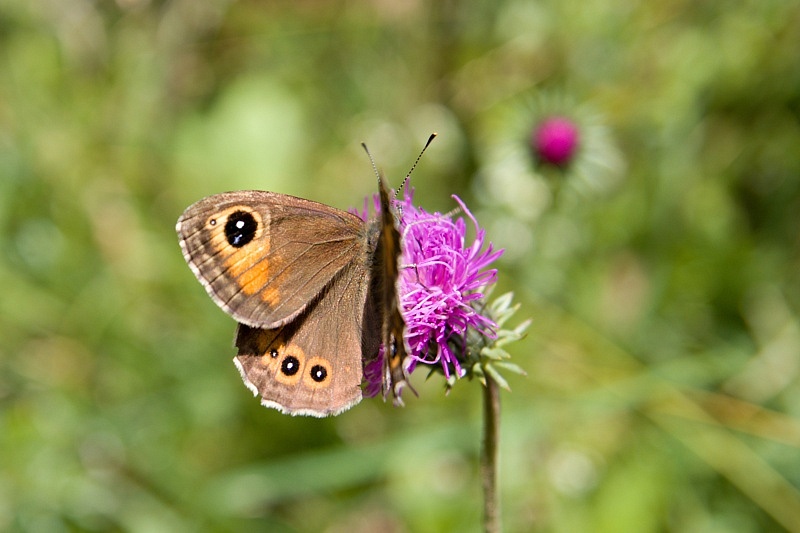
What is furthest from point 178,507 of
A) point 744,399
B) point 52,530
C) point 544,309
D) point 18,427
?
point 744,399

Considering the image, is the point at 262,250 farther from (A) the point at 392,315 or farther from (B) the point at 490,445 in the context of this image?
(B) the point at 490,445

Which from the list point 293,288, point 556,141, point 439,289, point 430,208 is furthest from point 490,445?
point 430,208

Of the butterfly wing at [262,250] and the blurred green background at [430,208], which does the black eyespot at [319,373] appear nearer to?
the butterfly wing at [262,250]

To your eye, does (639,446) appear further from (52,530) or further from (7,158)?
(7,158)

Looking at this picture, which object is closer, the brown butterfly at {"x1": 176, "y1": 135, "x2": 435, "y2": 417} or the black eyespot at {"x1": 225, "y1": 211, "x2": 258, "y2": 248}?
the brown butterfly at {"x1": 176, "y1": 135, "x2": 435, "y2": 417}

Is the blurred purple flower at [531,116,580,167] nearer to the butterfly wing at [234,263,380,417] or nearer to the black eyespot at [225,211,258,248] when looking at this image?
the butterfly wing at [234,263,380,417]

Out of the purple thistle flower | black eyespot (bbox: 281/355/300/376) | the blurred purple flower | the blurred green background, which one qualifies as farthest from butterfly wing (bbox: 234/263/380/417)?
the blurred purple flower
